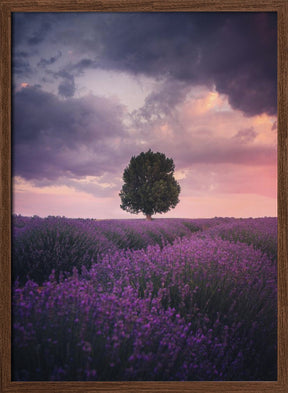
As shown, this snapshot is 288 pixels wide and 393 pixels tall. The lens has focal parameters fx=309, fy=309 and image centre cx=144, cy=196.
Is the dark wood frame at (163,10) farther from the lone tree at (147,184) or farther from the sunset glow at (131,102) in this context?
the lone tree at (147,184)

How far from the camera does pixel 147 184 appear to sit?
10.1ft

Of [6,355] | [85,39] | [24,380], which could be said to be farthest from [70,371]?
[85,39]

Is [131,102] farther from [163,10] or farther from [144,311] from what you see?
[144,311]

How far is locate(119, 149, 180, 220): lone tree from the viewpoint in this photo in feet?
8.30

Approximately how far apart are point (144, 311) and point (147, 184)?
58.0 inches

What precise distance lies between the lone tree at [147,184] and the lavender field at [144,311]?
46cm

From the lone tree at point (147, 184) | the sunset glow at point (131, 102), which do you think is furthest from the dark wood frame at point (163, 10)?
the lone tree at point (147, 184)

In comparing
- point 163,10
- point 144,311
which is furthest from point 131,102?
point 144,311

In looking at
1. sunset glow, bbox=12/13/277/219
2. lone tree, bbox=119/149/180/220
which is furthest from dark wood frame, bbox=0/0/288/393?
lone tree, bbox=119/149/180/220

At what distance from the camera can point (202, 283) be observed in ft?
7.74

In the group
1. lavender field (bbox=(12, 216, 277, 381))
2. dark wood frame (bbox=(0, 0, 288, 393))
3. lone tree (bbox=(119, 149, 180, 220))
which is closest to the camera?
lavender field (bbox=(12, 216, 277, 381))

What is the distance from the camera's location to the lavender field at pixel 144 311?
1.75 metres

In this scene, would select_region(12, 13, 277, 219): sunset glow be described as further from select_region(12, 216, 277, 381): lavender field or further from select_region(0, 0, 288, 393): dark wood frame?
select_region(12, 216, 277, 381): lavender field

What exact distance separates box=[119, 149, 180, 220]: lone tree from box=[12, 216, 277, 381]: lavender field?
1.52 feet
